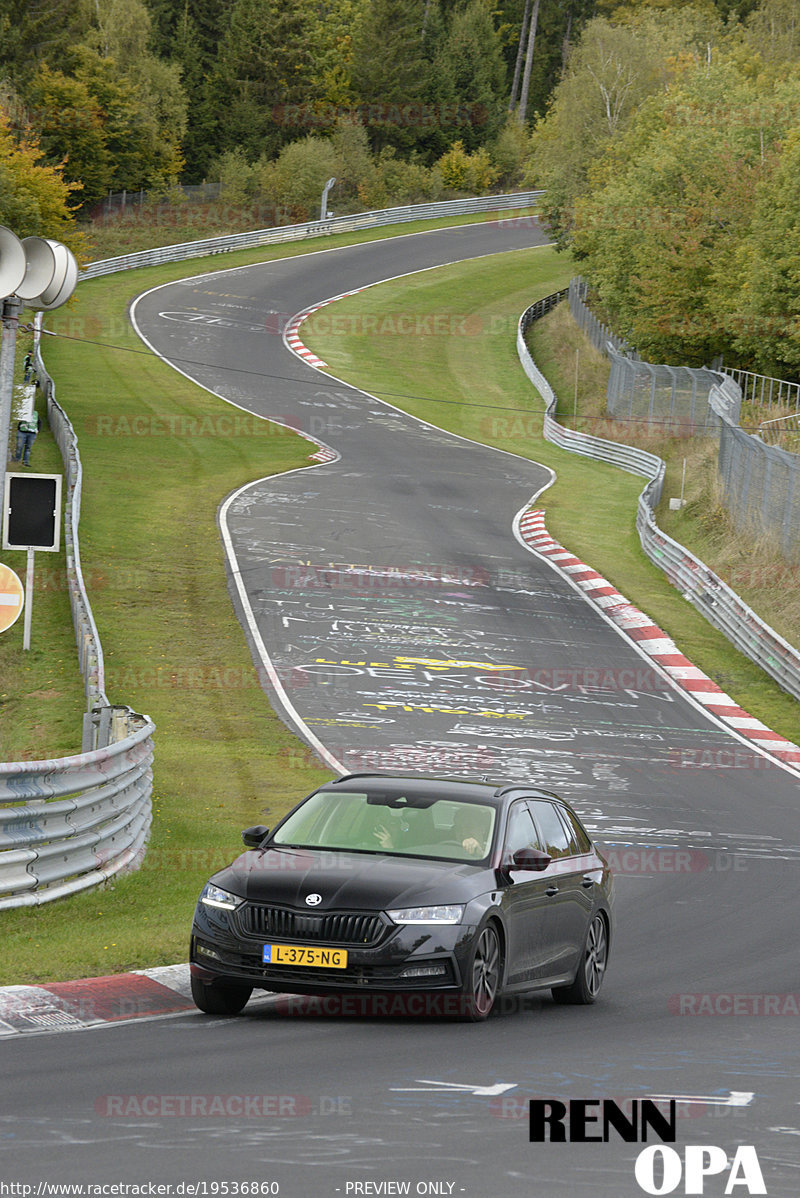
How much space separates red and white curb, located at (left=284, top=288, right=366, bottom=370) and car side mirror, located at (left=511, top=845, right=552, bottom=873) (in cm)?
5266

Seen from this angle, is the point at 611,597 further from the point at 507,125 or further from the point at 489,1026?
the point at 507,125

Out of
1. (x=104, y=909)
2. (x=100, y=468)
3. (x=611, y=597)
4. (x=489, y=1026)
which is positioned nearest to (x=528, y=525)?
(x=611, y=597)

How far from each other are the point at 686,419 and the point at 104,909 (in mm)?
42745

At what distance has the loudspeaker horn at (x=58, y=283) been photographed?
20203 millimetres

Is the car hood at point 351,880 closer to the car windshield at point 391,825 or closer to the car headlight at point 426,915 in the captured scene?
the car headlight at point 426,915

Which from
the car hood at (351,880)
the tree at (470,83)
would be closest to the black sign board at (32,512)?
the car hood at (351,880)

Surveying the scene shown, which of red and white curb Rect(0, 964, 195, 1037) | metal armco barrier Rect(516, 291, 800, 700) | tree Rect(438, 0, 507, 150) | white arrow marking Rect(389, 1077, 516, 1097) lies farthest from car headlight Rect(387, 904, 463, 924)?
tree Rect(438, 0, 507, 150)

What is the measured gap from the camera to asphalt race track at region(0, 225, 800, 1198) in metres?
6.25

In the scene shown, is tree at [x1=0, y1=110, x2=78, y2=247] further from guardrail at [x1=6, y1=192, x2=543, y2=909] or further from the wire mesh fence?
guardrail at [x1=6, y1=192, x2=543, y2=909]

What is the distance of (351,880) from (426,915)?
20.7 inches

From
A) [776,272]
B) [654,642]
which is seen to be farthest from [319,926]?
[776,272]

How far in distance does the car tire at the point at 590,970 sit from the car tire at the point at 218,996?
238 centimetres

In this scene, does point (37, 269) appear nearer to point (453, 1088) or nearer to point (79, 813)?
point (79, 813)

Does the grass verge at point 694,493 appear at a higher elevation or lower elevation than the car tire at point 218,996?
lower
